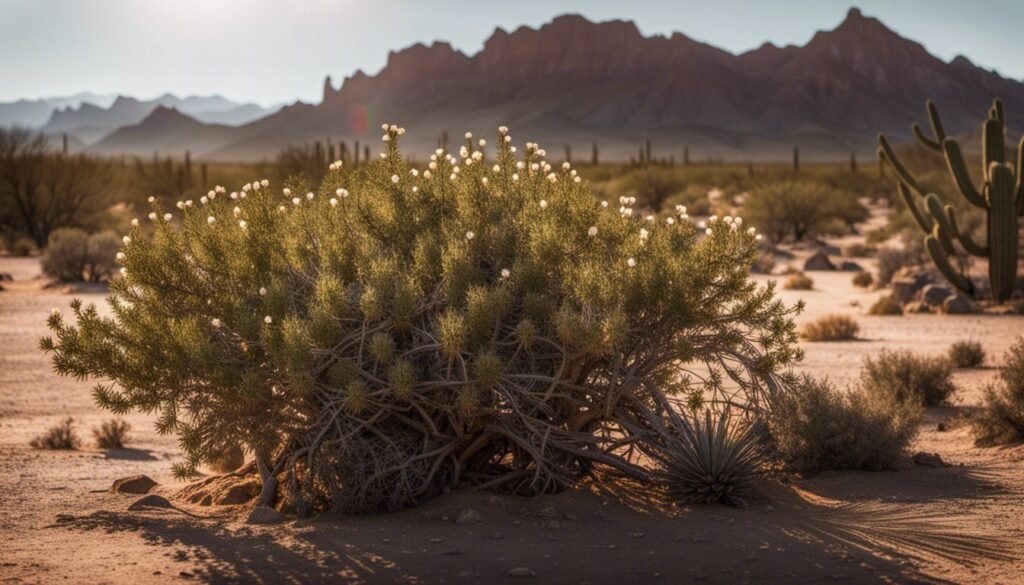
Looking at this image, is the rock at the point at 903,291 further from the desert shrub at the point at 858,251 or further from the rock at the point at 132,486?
the rock at the point at 132,486

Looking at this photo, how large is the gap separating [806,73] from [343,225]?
578 feet

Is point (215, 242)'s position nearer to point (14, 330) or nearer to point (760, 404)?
point (760, 404)

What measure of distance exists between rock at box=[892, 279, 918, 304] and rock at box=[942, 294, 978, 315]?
6.04 ft

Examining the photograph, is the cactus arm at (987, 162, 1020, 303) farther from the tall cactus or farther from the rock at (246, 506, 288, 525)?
the rock at (246, 506, 288, 525)

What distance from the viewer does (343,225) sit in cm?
985

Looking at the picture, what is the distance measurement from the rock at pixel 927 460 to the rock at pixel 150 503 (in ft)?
21.2

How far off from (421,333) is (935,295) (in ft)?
65.1

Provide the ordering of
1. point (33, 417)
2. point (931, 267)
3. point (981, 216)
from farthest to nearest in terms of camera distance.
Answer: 1. point (981, 216)
2. point (931, 267)
3. point (33, 417)

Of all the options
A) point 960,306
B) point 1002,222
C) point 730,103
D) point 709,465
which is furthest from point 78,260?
point 730,103

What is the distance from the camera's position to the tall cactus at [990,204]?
2230cm

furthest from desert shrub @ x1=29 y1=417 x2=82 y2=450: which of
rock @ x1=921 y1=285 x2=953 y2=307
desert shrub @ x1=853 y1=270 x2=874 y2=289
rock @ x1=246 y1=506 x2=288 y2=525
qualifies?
desert shrub @ x1=853 y1=270 x2=874 y2=289

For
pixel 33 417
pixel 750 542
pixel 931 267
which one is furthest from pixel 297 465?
pixel 931 267

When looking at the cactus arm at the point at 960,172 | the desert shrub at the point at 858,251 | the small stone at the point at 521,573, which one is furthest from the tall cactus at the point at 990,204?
the small stone at the point at 521,573

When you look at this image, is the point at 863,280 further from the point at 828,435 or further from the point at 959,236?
the point at 828,435
